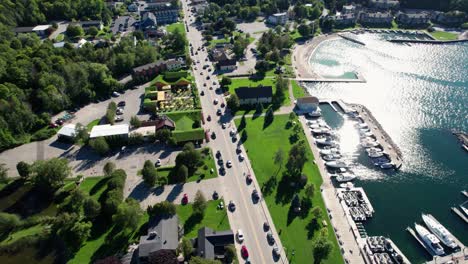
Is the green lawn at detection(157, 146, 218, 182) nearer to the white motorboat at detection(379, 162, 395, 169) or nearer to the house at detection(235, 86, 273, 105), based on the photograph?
the house at detection(235, 86, 273, 105)

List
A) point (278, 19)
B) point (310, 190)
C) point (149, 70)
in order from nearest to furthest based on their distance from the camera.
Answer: point (310, 190) < point (149, 70) < point (278, 19)

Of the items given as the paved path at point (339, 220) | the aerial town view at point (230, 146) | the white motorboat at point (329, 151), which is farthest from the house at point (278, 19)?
the paved path at point (339, 220)

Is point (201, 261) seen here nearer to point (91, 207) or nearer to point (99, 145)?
point (91, 207)

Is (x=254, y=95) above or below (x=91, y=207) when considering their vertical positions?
above

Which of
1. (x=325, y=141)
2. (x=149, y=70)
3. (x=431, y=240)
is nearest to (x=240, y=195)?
(x=325, y=141)

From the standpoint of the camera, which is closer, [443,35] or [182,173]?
[182,173]

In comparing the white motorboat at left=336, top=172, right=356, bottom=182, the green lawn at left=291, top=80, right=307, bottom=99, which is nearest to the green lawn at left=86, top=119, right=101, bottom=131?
the green lawn at left=291, top=80, right=307, bottom=99

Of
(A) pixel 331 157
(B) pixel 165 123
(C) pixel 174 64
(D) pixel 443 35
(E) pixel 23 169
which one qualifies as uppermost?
(C) pixel 174 64
